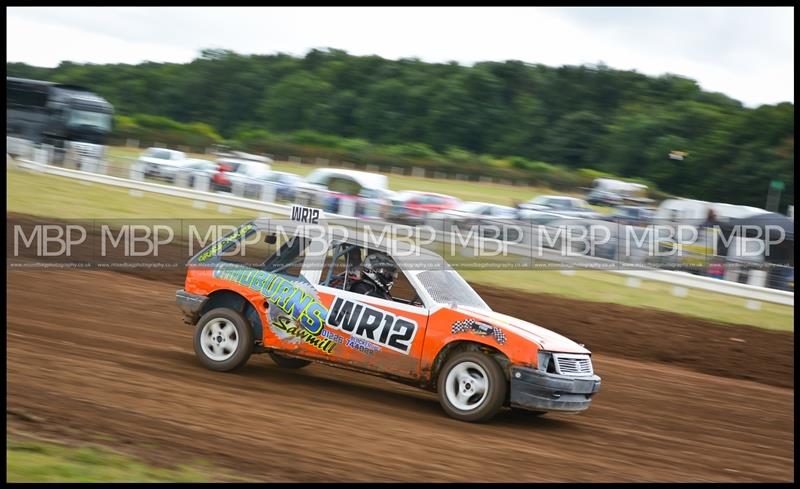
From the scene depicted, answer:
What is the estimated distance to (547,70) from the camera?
3007 inches

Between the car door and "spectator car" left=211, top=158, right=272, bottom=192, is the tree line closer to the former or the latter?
"spectator car" left=211, top=158, right=272, bottom=192

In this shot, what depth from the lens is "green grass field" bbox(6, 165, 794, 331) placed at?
54.8 feet

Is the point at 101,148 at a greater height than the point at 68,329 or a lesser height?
greater

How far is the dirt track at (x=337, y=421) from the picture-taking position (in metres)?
6.54

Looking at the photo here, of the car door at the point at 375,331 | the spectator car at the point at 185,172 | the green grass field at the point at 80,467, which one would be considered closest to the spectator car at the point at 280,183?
the spectator car at the point at 185,172

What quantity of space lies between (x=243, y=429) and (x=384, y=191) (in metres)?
21.0

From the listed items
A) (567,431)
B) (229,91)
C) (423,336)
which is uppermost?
(229,91)

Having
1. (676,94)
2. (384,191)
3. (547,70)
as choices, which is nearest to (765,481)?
(384,191)

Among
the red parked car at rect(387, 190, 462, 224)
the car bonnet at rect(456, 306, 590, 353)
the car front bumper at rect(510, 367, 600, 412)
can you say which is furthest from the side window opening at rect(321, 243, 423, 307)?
the red parked car at rect(387, 190, 462, 224)

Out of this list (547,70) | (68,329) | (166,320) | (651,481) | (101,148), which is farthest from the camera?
(547,70)

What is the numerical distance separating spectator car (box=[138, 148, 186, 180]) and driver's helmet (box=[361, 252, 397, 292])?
1909 cm

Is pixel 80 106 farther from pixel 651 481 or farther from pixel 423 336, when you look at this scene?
pixel 651 481

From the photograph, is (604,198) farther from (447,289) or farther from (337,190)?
(447,289)

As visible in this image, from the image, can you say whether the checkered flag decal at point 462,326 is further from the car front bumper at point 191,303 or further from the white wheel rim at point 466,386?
the car front bumper at point 191,303
